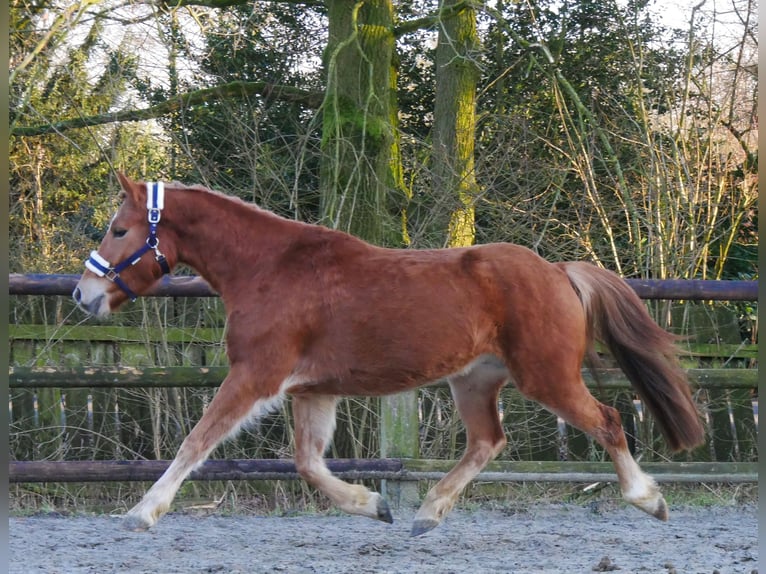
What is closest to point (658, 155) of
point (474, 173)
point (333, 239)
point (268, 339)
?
point (474, 173)

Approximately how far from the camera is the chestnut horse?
4281 mm

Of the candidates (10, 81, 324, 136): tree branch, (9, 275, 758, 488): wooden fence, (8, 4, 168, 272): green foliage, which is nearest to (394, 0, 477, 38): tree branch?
(10, 81, 324, 136): tree branch

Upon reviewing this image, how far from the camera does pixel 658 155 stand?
752cm

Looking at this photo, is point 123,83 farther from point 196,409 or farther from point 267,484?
point 267,484

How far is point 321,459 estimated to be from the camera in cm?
459

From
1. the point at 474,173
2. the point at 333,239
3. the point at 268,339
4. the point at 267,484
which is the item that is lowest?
the point at 267,484

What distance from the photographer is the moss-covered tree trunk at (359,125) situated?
21.8 ft

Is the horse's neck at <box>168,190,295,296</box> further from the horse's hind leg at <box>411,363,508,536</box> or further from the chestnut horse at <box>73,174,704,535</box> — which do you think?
the horse's hind leg at <box>411,363,508,536</box>

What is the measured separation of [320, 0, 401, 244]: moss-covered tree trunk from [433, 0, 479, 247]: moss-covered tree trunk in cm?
45

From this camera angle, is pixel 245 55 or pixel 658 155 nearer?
pixel 658 155

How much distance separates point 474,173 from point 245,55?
11.8ft

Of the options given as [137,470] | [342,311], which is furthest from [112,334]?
[342,311]

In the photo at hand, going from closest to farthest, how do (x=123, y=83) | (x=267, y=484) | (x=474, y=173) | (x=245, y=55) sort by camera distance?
1. (x=267, y=484)
2. (x=474, y=173)
3. (x=123, y=83)
4. (x=245, y=55)

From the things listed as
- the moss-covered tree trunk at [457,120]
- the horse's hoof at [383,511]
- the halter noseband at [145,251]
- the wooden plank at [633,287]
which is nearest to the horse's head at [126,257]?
the halter noseband at [145,251]
